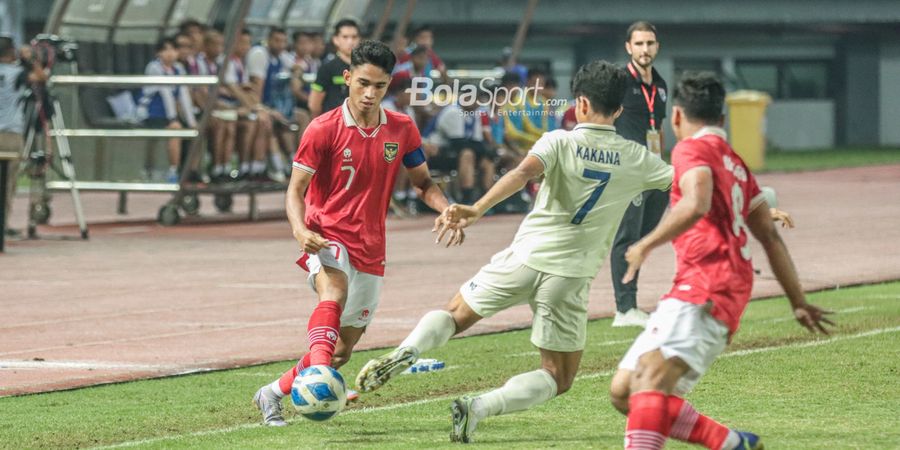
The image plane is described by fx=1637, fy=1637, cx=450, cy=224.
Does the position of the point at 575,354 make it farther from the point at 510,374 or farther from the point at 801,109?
the point at 801,109

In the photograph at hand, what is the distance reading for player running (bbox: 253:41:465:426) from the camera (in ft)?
25.5

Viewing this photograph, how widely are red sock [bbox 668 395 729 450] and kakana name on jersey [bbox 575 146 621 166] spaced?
1.37m

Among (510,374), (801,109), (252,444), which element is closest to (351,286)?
(252,444)

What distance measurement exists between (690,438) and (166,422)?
117 inches

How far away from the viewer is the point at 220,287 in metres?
14.6

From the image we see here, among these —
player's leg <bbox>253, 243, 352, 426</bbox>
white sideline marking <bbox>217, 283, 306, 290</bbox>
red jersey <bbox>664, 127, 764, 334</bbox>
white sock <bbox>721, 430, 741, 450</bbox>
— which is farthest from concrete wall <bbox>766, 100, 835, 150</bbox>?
red jersey <bbox>664, 127, 764, 334</bbox>

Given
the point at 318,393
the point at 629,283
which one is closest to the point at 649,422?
the point at 318,393

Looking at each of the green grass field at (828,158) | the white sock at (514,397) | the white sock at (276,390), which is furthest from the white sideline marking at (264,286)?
the green grass field at (828,158)

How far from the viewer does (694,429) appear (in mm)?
6395

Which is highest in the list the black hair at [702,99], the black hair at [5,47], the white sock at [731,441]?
the black hair at [702,99]

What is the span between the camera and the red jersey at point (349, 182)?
7816 mm

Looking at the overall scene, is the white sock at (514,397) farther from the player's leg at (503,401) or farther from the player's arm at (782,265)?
the player's arm at (782,265)

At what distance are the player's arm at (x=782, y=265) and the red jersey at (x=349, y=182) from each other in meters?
2.10

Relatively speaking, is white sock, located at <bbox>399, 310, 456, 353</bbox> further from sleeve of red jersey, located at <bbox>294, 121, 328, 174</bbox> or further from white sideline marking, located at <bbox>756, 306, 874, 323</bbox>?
white sideline marking, located at <bbox>756, 306, 874, 323</bbox>
